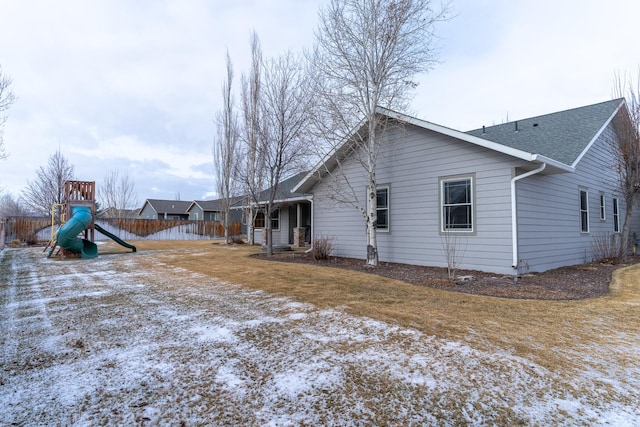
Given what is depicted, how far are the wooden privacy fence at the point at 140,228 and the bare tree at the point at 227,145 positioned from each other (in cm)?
796

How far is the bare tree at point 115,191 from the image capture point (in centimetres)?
3209

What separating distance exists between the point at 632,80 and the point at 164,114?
66.1 feet

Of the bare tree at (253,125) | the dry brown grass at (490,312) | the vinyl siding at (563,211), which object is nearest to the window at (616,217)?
the vinyl siding at (563,211)

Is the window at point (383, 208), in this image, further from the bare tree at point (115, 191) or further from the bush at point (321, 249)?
the bare tree at point (115, 191)

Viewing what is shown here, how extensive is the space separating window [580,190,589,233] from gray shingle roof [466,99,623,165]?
2011 mm

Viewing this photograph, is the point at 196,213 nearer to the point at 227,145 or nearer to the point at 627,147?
the point at 227,145

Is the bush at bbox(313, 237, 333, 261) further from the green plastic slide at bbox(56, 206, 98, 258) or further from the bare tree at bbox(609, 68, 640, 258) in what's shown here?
the bare tree at bbox(609, 68, 640, 258)

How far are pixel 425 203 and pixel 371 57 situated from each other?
3894 mm

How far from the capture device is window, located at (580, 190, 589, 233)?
954 cm

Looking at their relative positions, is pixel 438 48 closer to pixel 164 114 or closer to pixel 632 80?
pixel 632 80

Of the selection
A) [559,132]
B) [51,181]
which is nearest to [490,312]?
[559,132]

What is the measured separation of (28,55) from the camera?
9555 millimetres

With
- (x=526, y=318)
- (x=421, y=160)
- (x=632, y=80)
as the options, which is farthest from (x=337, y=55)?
(x=632, y=80)

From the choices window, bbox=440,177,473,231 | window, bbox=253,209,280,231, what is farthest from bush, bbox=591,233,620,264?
window, bbox=253,209,280,231
